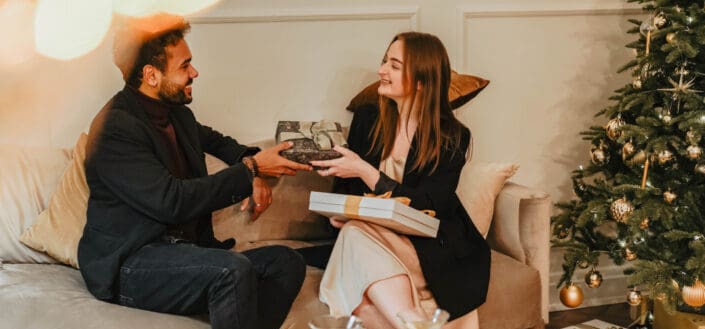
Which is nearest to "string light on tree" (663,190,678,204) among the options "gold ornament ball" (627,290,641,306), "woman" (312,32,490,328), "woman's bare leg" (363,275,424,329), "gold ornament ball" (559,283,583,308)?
"gold ornament ball" (627,290,641,306)

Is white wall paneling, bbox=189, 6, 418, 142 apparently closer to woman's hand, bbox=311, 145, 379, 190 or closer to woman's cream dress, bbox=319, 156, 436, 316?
woman's hand, bbox=311, 145, 379, 190

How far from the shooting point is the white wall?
2.86m

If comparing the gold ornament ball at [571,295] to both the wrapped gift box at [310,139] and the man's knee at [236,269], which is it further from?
the man's knee at [236,269]

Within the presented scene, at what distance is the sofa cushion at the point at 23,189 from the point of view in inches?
90.2

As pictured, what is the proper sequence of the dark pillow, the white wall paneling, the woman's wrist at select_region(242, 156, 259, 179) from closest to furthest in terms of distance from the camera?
the woman's wrist at select_region(242, 156, 259, 179) → the dark pillow → the white wall paneling

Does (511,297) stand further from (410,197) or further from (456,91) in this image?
(456,91)

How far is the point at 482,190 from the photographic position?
2549 millimetres

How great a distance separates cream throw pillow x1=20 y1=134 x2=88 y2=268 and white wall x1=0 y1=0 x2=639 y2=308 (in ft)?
2.16

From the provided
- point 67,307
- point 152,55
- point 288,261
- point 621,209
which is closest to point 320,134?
point 288,261

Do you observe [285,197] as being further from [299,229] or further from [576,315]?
[576,315]

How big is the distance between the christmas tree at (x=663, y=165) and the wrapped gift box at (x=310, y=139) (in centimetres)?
107

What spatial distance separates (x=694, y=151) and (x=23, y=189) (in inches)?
89.9

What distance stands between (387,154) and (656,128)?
1.01 meters

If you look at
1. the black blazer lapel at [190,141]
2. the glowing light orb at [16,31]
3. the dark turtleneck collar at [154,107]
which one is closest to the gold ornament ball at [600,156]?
the black blazer lapel at [190,141]
